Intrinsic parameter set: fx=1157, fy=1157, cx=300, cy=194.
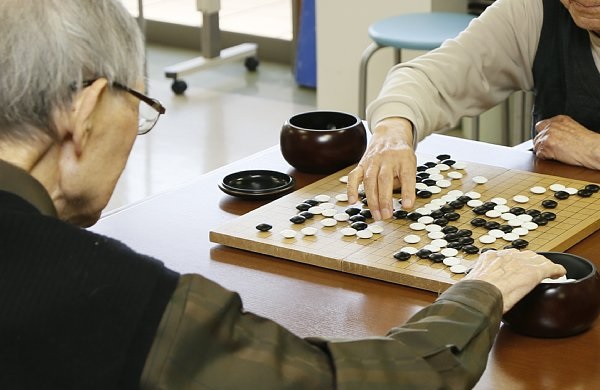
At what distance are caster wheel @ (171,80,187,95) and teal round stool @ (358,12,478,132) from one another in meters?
1.78

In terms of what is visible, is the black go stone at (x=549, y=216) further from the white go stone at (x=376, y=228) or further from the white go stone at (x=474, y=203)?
the white go stone at (x=376, y=228)

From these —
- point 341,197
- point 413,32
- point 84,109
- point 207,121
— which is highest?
point 84,109

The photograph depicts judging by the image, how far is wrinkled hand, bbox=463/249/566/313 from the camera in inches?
63.7

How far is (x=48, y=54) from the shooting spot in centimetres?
123

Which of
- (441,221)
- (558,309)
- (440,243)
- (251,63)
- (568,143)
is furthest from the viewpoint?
(251,63)

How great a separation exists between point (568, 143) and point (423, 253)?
67 cm

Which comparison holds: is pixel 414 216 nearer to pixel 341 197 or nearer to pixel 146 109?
pixel 341 197

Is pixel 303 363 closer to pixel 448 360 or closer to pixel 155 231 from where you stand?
pixel 448 360

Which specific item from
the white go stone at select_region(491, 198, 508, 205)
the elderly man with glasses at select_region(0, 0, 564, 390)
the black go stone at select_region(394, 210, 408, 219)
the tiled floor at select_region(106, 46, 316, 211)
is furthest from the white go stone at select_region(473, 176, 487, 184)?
the tiled floor at select_region(106, 46, 316, 211)

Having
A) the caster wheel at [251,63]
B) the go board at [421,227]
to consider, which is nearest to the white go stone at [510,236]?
the go board at [421,227]

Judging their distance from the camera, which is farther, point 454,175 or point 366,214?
point 454,175

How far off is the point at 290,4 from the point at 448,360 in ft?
18.7

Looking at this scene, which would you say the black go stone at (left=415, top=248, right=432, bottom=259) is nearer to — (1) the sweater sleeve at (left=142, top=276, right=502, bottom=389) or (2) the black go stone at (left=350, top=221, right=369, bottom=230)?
(2) the black go stone at (left=350, top=221, right=369, bottom=230)

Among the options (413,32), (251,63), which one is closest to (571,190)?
(413,32)
